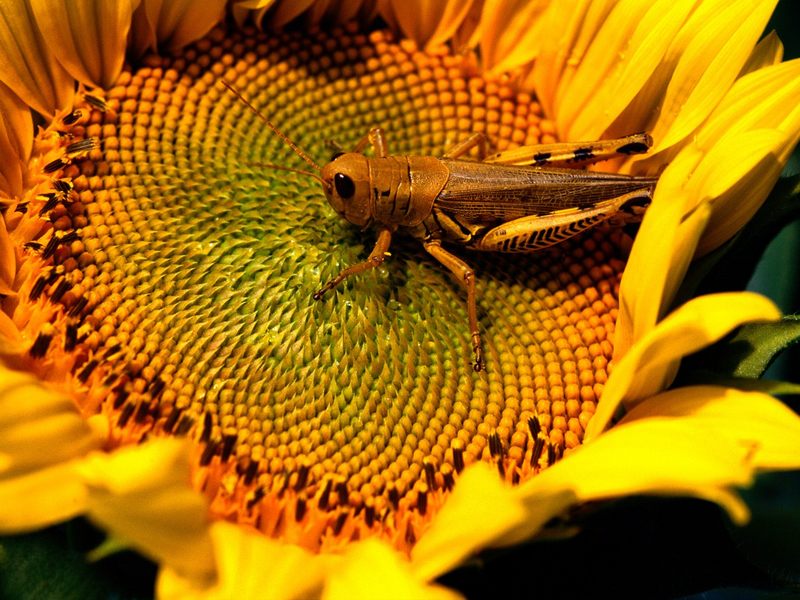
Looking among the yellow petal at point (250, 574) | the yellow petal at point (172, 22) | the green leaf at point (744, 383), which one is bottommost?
the yellow petal at point (250, 574)

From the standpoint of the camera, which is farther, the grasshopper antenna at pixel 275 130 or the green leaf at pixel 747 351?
the grasshopper antenna at pixel 275 130

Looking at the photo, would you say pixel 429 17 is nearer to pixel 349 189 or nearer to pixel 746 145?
pixel 349 189

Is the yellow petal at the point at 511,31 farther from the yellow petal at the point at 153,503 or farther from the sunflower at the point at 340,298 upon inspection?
the yellow petal at the point at 153,503

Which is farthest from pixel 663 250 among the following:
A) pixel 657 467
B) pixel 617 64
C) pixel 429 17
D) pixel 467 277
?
pixel 429 17

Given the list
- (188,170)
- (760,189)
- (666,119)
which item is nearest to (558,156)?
(666,119)

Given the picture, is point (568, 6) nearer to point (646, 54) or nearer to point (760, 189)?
point (646, 54)

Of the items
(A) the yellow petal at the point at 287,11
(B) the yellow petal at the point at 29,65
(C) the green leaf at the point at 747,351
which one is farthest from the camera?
(A) the yellow petal at the point at 287,11

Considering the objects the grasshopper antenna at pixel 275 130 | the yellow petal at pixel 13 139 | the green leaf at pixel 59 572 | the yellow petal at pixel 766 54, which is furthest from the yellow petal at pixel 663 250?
the yellow petal at pixel 13 139

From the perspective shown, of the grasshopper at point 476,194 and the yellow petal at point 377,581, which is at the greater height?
the grasshopper at point 476,194
